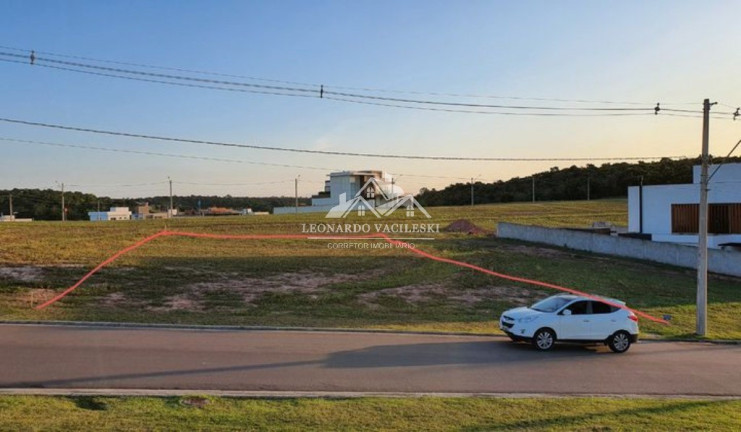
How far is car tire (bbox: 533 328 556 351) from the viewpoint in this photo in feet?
47.4

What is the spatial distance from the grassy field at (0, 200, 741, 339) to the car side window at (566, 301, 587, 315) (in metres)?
3.19

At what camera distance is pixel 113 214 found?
93375 mm

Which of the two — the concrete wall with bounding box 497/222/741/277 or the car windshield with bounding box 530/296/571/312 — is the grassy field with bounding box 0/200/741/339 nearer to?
the concrete wall with bounding box 497/222/741/277

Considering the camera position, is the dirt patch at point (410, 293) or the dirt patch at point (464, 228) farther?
the dirt patch at point (464, 228)

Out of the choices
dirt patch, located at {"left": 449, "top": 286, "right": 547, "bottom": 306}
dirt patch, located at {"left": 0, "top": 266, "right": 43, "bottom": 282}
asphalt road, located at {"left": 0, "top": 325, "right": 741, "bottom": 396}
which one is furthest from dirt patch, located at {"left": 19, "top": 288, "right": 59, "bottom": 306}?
dirt patch, located at {"left": 449, "top": 286, "right": 547, "bottom": 306}

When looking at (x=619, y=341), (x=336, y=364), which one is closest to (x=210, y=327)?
(x=336, y=364)

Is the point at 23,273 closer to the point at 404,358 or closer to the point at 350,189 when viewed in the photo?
the point at 404,358

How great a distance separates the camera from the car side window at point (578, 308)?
1484cm

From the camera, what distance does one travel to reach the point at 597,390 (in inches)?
A: 414

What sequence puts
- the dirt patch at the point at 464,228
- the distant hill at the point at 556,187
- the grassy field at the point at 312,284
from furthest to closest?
1. the distant hill at the point at 556,187
2. the dirt patch at the point at 464,228
3. the grassy field at the point at 312,284

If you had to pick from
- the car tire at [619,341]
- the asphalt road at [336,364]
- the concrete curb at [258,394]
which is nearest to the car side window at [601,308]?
the car tire at [619,341]

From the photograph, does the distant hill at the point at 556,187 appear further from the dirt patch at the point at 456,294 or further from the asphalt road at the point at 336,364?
the asphalt road at the point at 336,364

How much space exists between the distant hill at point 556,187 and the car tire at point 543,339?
272 ft

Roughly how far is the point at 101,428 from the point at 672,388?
9.75 meters
